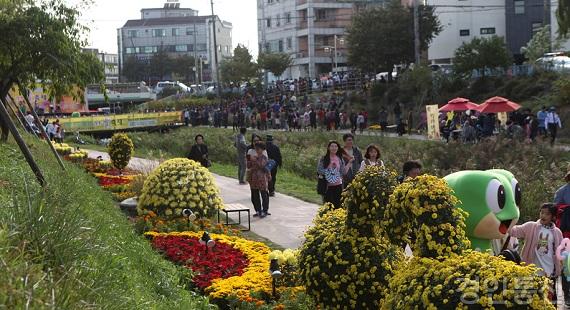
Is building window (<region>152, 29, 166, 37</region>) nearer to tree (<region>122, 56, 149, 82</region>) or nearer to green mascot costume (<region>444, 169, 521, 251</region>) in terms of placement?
tree (<region>122, 56, 149, 82</region>)

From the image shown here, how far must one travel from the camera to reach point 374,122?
46469 mm

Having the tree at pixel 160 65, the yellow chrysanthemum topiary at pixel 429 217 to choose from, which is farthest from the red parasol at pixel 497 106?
the tree at pixel 160 65

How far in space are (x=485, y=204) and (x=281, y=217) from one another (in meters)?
7.91

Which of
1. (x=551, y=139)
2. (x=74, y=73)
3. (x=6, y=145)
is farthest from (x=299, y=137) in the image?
(x=6, y=145)

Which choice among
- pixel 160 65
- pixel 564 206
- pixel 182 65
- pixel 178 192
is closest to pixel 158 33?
pixel 182 65

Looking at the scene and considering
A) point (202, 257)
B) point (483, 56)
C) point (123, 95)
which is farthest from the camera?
point (123, 95)

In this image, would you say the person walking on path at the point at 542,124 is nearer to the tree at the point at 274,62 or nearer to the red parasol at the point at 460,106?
the red parasol at the point at 460,106

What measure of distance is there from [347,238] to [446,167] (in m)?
14.4

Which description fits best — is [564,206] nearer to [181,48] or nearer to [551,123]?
[551,123]

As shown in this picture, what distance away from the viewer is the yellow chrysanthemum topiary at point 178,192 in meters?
13.7

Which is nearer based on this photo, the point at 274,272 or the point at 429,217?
the point at 429,217

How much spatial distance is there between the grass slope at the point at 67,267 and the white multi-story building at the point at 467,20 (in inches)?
1835

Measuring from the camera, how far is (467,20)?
54094 millimetres

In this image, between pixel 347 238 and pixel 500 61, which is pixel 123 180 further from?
pixel 500 61
